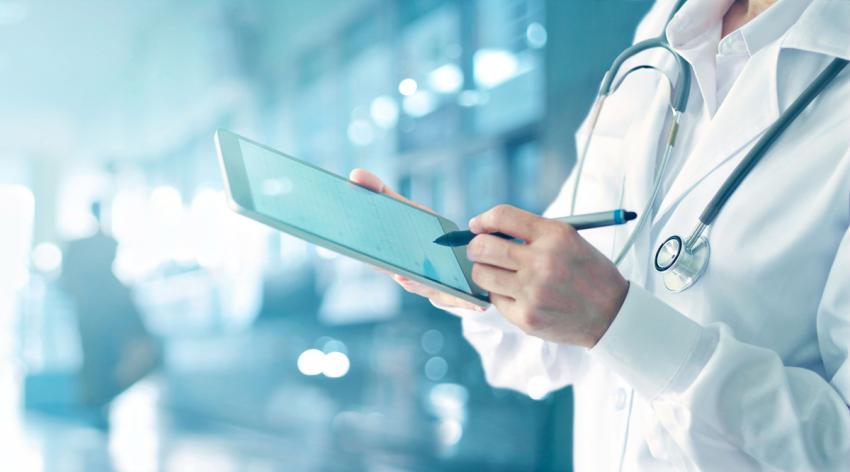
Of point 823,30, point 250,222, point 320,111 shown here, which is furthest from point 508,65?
point 823,30

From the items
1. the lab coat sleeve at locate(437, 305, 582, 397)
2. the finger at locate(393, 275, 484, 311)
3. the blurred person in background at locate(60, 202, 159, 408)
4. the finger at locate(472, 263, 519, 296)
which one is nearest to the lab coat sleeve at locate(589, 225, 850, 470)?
the finger at locate(472, 263, 519, 296)

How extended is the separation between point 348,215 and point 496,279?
0.20 m

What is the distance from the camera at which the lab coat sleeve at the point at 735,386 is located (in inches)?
26.0

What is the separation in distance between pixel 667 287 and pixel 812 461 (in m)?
0.22

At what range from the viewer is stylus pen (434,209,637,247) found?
2.22 feet

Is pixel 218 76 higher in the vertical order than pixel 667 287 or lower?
higher

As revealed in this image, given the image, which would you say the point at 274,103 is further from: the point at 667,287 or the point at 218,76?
the point at 667,287

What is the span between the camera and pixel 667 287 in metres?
0.80

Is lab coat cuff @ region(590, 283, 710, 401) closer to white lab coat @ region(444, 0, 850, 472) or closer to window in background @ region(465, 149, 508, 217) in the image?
white lab coat @ region(444, 0, 850, 472)

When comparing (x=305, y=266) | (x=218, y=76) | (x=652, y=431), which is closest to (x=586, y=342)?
(x=652, y=431)

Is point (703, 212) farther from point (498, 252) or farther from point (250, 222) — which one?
point (250, 222)

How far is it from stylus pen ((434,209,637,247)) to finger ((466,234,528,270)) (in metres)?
0.02

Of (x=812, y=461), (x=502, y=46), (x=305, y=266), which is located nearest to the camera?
(x=812, y=461)

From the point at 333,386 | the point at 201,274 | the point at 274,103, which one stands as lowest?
the point at 333,386
